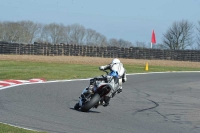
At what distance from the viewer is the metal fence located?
168 feet

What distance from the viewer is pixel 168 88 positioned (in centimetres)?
2058

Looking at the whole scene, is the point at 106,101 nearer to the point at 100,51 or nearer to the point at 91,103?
the point at 91,103

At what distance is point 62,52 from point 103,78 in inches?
1640

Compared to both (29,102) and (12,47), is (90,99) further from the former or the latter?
(12,47)

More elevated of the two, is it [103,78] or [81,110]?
[103,78]

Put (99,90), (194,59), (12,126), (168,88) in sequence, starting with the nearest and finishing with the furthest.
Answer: (12,126) < (99,90) < (168,88) < (194,59)

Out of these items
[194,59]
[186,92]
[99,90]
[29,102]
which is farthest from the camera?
[194,59]

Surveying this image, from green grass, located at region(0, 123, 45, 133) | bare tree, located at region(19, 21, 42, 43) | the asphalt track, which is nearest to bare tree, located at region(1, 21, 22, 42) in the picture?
bare tree, located at region(19, 21, 42, 43)

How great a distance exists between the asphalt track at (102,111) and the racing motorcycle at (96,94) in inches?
7.9

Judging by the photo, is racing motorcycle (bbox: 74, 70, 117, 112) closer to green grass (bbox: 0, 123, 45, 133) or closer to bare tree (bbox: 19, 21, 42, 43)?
green grass (bbox: 0, 123, 45, 133)

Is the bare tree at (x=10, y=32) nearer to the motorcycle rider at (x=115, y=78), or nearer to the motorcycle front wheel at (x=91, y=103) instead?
the motorcycle rider at (x=115, y=78)

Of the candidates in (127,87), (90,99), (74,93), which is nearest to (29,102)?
(90,99)

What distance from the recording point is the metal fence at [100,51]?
51.1 m

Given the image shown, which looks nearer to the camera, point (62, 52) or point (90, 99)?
point (90, 99)
